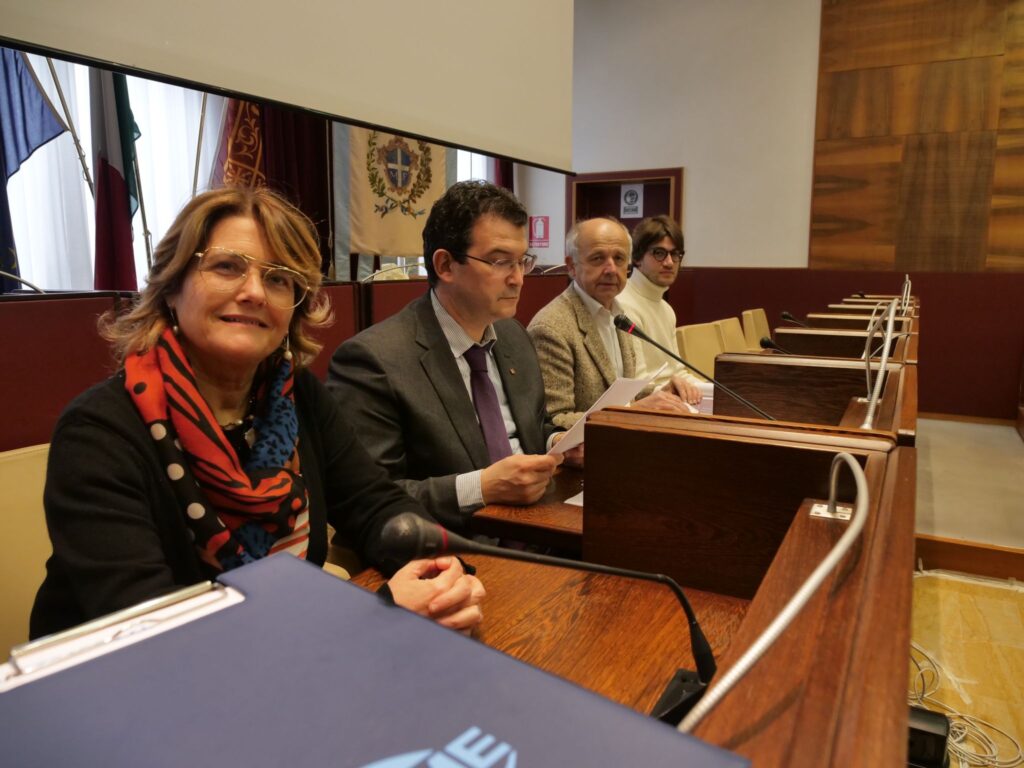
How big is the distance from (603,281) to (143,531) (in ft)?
6.05

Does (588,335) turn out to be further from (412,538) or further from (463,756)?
(463,756)

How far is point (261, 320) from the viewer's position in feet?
3.65

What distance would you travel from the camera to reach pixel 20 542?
3.75 feet

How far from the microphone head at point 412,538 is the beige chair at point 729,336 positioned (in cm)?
340

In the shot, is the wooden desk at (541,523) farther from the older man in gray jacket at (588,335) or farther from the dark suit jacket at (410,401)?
the older man in gray jacket at (588,335)

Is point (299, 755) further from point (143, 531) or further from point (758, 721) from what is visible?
point (143, 531)

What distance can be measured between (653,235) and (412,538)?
296 cm

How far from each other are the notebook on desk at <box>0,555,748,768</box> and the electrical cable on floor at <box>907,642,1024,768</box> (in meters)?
1.42

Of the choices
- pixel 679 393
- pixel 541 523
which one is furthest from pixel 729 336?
pixel 541 523

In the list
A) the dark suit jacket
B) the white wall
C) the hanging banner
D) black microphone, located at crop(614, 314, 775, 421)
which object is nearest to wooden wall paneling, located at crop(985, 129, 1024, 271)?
the white wall

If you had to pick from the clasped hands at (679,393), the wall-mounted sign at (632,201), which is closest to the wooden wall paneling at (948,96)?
the wall-mounted sign at (632,201)

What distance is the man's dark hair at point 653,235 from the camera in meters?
3.37

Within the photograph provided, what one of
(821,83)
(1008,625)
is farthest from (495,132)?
(821,83)

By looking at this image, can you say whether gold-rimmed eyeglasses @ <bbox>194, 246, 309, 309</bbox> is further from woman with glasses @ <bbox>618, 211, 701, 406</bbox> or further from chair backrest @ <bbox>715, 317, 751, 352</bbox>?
chair backrest @ <bbox>715, 317, 751, 352</bbox>
